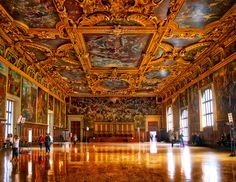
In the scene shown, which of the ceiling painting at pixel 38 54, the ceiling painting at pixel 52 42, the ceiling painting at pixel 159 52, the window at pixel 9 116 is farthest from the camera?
the ceiling painting at pixel 159 52

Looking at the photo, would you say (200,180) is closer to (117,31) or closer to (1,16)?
(117,31)

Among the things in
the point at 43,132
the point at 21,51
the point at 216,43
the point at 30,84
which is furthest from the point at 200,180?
the point at 43,132

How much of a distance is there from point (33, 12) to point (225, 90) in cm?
1257

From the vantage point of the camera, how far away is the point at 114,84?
33406mm

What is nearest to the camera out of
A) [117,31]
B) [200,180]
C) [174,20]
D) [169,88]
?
[200,180]

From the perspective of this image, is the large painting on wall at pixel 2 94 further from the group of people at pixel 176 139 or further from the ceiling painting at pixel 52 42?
the group of people at pixel 176 139

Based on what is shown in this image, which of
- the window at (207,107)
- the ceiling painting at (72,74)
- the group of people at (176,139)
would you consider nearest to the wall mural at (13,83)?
the ceiling painting at (72,74)

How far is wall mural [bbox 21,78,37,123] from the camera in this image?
2078cm

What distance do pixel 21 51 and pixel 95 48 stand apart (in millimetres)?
5131

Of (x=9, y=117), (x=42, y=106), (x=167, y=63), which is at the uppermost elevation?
(x=167, y=63)

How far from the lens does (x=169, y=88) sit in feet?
114

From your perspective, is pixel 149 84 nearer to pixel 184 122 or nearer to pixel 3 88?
pixel 184 122

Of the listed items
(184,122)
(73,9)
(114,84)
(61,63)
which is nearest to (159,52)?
(61,63)

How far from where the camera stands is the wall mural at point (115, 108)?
4206cm
